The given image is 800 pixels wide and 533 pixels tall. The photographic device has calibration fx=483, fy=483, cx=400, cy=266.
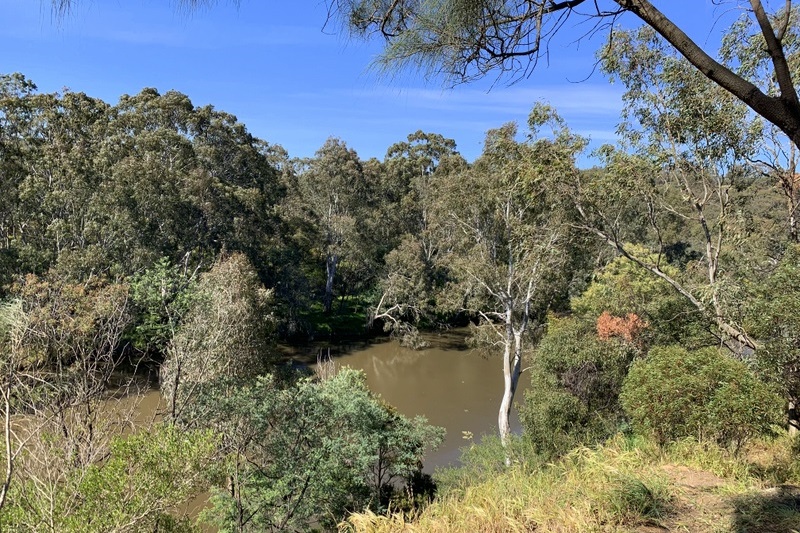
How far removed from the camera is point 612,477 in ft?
12.5

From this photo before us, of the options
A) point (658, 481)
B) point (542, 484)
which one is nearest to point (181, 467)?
point (542, 484)

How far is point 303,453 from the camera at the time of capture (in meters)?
6.79

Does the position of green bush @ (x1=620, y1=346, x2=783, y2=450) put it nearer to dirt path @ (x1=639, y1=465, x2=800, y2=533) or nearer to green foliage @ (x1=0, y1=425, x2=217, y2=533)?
dirt path @ (x1=639, y1=465, x2=800, y2=533)

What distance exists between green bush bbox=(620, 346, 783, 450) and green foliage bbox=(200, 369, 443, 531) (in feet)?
12.0

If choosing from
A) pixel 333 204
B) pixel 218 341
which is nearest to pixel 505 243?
pixel 218 341

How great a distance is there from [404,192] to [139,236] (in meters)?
14.3

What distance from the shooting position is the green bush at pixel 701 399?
4.71 m

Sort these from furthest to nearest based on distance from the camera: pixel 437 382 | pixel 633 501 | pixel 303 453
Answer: pixel 437 382 < pixel 303 453 < pixel 633 501

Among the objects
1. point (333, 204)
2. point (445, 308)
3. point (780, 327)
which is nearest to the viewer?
point (780, 327)

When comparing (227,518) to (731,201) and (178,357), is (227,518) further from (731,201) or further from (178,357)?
(731,201)

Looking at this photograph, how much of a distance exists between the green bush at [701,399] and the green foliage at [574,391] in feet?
8.59

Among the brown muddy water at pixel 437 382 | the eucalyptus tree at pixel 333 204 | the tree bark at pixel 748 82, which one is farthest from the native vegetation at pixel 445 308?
the eucalyptus tree at pixel 333 204

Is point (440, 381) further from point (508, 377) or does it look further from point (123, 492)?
point (123, 492)

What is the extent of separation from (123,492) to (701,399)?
5.56 metres
